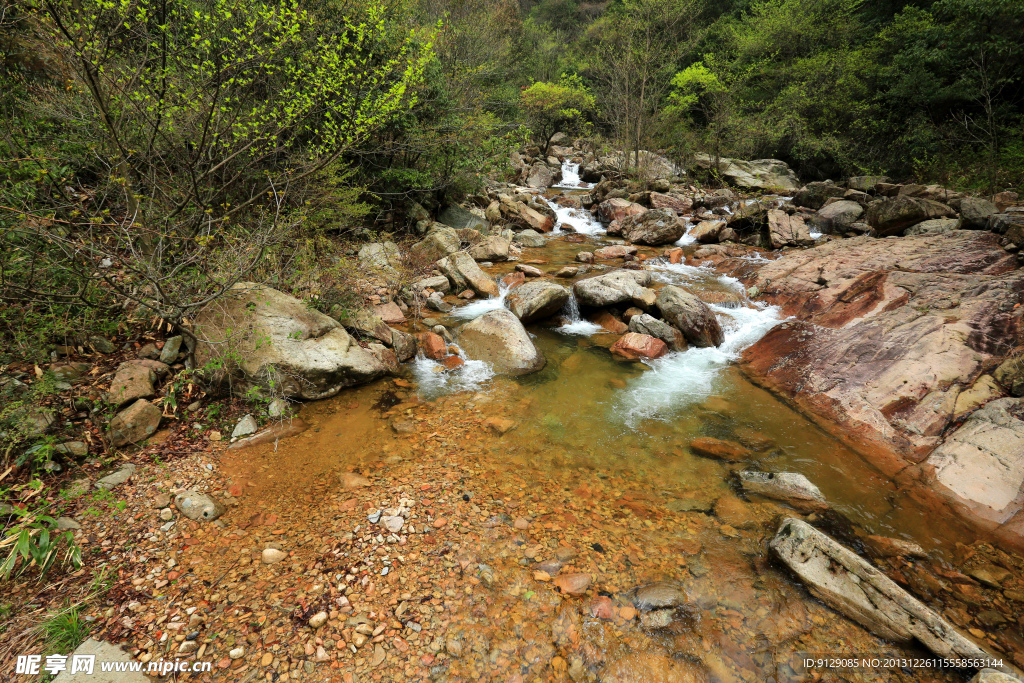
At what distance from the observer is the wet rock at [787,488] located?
3996mm

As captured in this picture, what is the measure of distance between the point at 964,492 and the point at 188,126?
977cm

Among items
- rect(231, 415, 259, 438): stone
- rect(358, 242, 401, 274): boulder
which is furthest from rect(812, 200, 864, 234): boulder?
rect(231, 415, 259, 438): stone

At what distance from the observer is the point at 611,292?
8203 mm

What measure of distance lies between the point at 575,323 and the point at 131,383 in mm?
6598

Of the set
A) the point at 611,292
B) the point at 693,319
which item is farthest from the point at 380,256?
the point at 693,319

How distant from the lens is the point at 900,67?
16.7 m

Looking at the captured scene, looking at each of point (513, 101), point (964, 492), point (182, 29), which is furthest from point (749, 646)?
point (513, 101)

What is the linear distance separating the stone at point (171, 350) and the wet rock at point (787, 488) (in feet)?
21.0

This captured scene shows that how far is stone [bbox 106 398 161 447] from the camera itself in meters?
3.89

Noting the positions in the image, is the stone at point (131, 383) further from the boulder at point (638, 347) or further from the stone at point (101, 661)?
the boulder at point (638, 347)

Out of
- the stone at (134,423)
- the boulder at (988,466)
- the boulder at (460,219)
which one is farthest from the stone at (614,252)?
the stone at (134,423)

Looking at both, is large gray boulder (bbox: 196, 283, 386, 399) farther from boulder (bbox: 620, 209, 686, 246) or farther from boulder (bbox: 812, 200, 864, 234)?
boulder (bbox: 812, 200, 864, 234)

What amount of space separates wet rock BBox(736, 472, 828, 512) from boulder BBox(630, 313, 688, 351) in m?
3.18

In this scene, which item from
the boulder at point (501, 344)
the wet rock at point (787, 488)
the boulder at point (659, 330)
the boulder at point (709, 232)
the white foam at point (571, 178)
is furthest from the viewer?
the white foam at point (571, 178)
